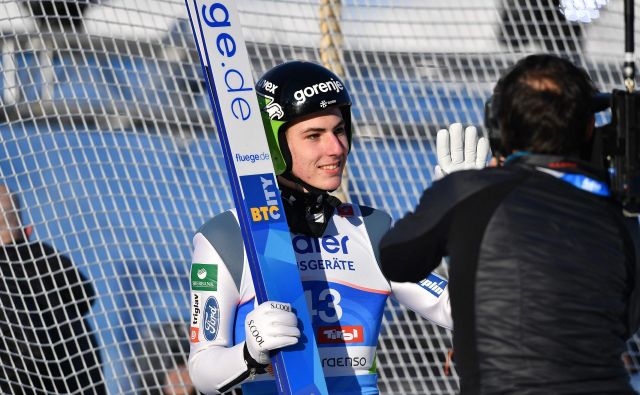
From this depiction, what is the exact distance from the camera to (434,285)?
2621 millimetres

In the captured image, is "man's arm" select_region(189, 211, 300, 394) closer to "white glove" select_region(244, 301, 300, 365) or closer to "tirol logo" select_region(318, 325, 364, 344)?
"white glove" select_region(244, 301, 300, 365)

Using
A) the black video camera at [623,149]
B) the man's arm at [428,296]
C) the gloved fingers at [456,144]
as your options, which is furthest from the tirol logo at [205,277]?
the black video camera at [623,149]

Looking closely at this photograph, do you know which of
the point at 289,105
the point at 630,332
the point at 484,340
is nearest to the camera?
the point at 484,340

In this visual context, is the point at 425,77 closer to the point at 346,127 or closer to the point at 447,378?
the point at 447,378

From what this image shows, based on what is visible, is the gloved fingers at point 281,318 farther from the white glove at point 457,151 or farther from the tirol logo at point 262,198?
the white glove at point 457,151

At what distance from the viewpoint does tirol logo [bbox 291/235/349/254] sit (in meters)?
2.60

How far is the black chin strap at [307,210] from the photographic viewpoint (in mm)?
2617

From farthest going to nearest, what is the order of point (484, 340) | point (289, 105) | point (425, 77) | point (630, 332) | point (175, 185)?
point (425, 77)
point (175, 185)
point (289, 105)
point (630, 332)
point (484, 340)

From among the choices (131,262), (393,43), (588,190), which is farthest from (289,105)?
(393,43)

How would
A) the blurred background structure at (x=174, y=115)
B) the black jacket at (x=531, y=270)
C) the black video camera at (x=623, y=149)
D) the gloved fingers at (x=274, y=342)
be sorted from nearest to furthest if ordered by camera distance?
the black jacket at (x=531, y=270) < the black video camera at (x=623, y=149) < the gloved fingers at (x=274, y=342) < the blurred background structure at (x=174, y=115)

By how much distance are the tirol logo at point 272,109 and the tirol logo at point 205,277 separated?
0.45 meters

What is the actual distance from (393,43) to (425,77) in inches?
9.2

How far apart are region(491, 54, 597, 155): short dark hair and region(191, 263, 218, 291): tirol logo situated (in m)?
0.94

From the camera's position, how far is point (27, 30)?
4.30m
